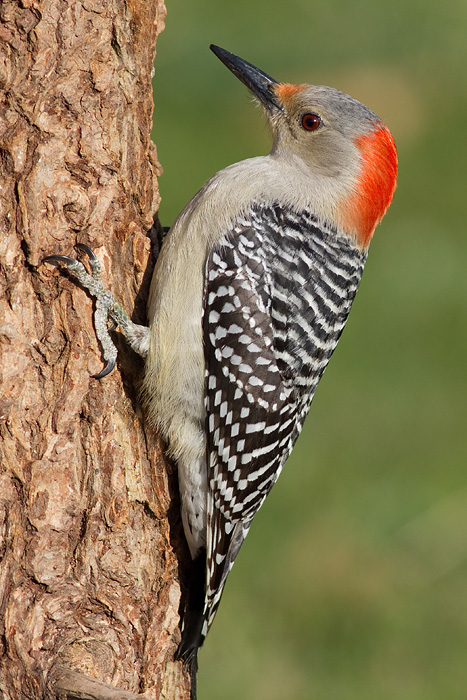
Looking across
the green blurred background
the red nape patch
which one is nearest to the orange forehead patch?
the red nape patch

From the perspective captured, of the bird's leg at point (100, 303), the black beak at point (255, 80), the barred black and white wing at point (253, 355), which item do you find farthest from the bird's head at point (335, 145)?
the bird's leg at point (100, 303)

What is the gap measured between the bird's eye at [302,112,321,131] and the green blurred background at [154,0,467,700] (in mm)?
2591

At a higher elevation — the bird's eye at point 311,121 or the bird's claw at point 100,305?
the bird's eye at point 311,121

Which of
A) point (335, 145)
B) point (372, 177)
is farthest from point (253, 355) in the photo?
point (335, 145)

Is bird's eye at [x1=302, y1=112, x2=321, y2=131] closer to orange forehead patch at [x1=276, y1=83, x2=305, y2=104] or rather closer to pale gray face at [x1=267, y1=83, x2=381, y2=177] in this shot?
pale gray face at [x1=267, y1=83, x2=381, y2=177]

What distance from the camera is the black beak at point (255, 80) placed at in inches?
173

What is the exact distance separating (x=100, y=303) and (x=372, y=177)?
5.01 ft

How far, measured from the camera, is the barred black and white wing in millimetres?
3664

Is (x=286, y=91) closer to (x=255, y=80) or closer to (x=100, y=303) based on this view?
(x=255, y=80)

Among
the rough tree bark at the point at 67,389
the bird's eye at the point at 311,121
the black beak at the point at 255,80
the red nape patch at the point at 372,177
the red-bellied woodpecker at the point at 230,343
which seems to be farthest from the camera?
the black beak at the point at 255,80

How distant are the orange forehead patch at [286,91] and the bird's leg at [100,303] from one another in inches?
60.2

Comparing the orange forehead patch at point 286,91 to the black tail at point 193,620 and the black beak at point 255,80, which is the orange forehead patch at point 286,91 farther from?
the black tail at point 193,620

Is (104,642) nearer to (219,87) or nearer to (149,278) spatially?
(149,278)

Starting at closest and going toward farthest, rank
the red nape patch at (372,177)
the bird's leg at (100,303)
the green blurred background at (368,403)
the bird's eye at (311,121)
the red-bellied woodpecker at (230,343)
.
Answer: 1. the bird's leg at (100,303)
2. the red-bellied woodpecker at (230,343)
3. the red nape patch at (372,177)
4. the bird's eye at (311,121)
5. the green blurred background at (368,403)
